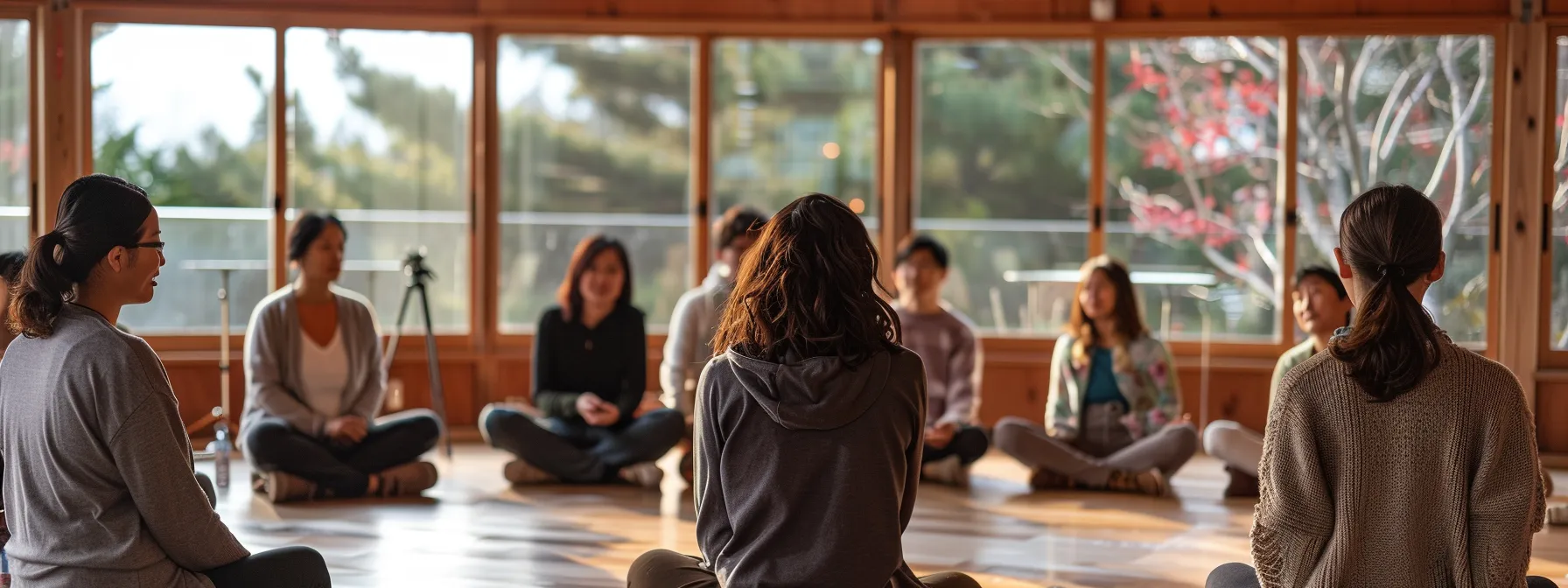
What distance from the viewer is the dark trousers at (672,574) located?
7.84 feet

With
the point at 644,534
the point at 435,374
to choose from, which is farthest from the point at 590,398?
the point at 435,374

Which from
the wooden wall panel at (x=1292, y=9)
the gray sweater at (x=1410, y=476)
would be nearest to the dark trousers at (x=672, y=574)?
the gray sweater at (x=1410, y=476)

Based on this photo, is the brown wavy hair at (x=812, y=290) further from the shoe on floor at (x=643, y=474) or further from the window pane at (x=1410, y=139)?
the window pane at (x=1410, y=139)

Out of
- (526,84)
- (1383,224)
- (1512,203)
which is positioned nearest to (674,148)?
(526,84)

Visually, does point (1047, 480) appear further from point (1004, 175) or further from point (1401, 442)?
point (1401, 442)

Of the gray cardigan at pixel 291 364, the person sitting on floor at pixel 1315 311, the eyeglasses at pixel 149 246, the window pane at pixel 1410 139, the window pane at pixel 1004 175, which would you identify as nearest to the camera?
the eyeglasses at pixel 149 246

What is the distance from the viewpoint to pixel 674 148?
21.7 feet

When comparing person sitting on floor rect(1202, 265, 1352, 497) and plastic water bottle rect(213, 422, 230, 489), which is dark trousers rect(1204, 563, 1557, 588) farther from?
plastic water bottle rect(213, 422, 230, 489)

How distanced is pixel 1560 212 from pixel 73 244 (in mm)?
5839

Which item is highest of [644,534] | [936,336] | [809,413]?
[809,413]

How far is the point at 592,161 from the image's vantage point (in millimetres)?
6621

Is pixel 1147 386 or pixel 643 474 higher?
pixel 1147 386

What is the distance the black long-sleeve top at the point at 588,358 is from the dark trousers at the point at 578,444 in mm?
127

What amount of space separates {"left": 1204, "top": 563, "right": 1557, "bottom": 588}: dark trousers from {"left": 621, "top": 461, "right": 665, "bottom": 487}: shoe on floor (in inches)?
110
